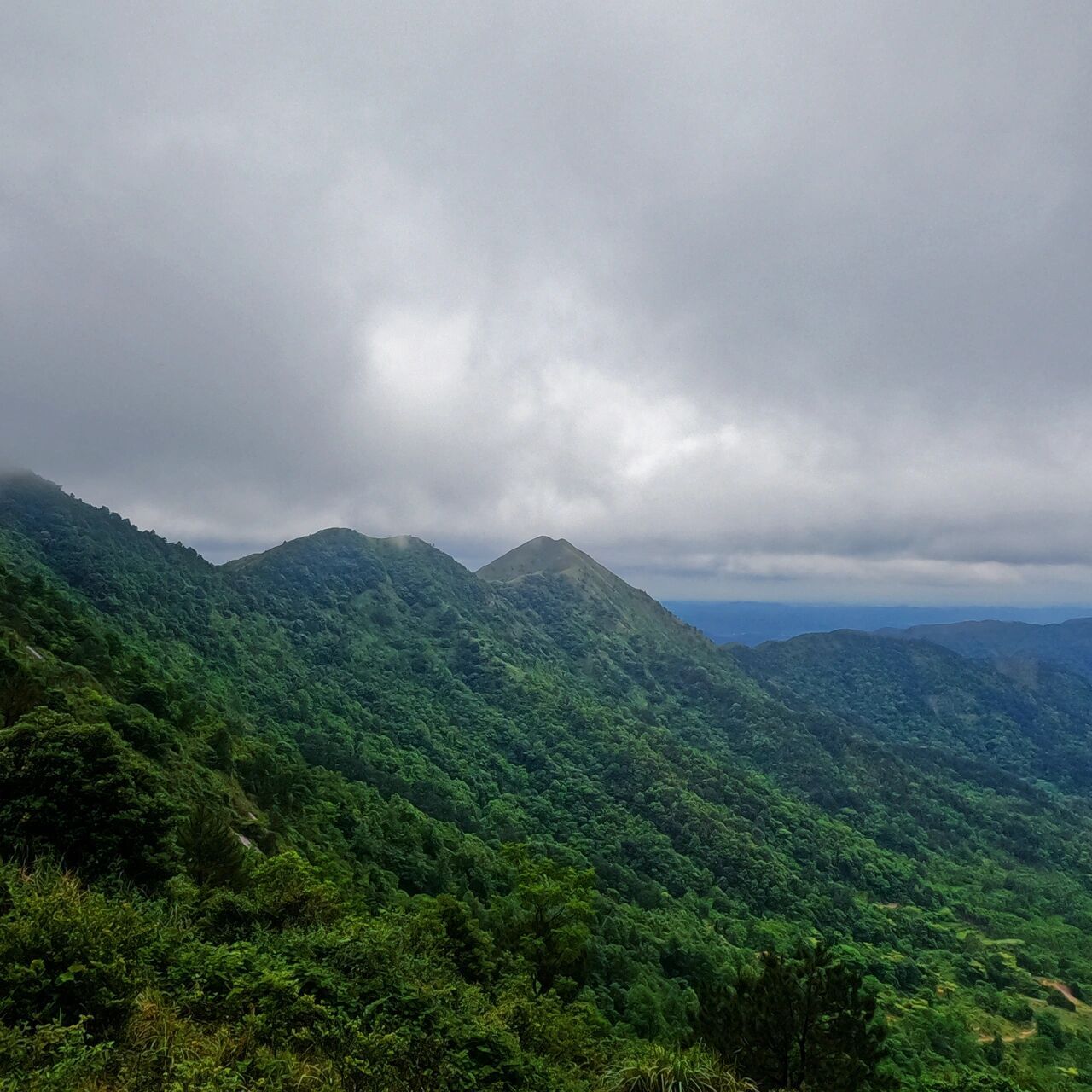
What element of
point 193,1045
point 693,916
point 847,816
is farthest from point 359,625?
point 193,1045

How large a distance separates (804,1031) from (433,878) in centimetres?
3775

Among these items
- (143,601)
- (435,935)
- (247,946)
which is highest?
(143,601)

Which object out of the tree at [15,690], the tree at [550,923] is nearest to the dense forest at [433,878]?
the tree at [550,923]

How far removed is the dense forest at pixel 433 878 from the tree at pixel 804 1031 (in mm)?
98

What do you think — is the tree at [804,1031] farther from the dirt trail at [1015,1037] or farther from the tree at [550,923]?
the dirt trail at [1015,1037]

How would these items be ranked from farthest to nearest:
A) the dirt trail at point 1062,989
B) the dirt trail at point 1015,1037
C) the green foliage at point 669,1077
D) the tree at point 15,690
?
1. the dirt trail at point 1062,989
2. the dirt trail at point 1015,1037
3. the tree at point 15,690
4. the green foliage at point 669,1077

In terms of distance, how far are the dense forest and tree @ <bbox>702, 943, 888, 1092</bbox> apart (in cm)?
10

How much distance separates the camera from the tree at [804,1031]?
18.3 metres

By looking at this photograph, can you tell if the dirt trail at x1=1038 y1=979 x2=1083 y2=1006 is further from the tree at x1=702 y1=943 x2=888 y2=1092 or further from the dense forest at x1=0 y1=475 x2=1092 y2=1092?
the tree at x1=702 y1=943 x2=888 y2=1092

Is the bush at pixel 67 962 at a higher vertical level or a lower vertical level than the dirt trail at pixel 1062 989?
higher

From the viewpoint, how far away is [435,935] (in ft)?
67.6

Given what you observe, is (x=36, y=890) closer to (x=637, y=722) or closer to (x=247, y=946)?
(x=247, y=946)

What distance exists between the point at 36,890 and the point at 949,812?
743ft

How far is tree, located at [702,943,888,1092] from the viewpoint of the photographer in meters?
18.3
